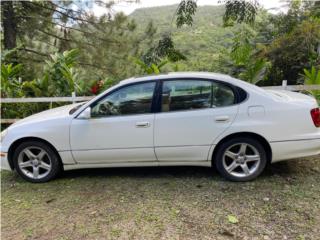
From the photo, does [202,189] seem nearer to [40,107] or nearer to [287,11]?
[40,107]

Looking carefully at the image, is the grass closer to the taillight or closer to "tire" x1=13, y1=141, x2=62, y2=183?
"tire" x1=13, y1=141, x2=62, y2=183

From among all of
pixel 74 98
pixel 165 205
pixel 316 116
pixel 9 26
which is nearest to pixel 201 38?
pixel 9 26

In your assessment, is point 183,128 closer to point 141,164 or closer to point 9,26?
point 141,164

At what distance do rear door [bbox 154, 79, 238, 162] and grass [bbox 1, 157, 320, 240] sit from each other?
1.68 feet

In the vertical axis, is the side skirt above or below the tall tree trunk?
below

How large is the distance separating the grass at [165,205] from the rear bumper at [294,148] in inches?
16.2

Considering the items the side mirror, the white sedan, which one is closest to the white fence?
the white sedan

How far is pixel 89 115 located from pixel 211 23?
73.8 ft

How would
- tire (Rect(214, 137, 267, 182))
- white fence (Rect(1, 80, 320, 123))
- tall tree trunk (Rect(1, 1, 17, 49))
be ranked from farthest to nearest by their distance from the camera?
tall tree trunk (Rect(1, 1, 17, 49)) → white fence (Rect(1, 80, 320, 123)) → tire (Rect(214, 137, 267, 182))

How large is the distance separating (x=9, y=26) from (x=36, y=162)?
11.6 meters

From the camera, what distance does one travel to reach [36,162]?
5.40m

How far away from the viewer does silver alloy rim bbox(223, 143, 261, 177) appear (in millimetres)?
4875

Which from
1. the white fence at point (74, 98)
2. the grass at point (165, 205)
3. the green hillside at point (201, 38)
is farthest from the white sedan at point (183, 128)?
the green hillside at point (201, 38)

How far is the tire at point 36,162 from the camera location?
209 inches
